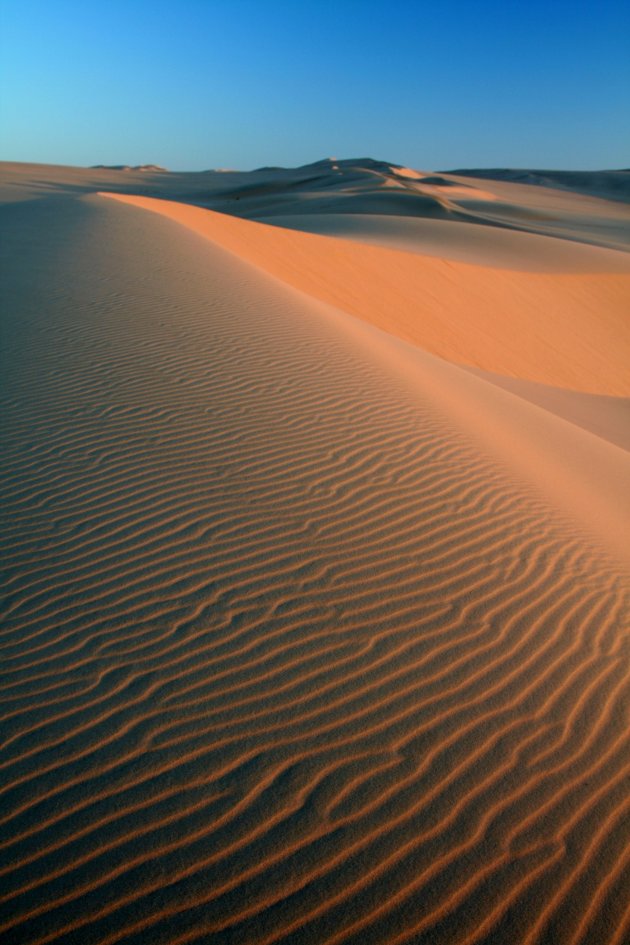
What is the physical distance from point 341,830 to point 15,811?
1.20 m

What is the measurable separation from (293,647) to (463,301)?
15037mm

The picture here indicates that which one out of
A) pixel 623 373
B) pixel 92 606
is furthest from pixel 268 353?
pixel 623 373

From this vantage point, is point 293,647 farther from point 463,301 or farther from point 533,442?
point 463,301

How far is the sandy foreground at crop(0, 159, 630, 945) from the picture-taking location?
2512 millimetres

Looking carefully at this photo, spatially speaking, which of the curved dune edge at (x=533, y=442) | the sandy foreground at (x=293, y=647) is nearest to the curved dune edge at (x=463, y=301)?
the curved dune edge at (x=533, y=442)

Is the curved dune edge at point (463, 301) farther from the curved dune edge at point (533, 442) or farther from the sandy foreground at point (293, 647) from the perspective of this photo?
the sandy foreground at point (293, 647)

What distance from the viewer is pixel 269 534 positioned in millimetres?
4359

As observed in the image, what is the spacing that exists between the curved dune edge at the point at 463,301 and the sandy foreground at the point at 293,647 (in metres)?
6.59

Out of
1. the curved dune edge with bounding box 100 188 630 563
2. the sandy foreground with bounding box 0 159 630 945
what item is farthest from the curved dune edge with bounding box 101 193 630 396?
the sandy foreground with bounding box 0 159 630 945

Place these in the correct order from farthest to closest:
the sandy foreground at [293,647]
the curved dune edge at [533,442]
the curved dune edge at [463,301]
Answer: the curved dune edge at [463,301] → the curved dune edge at [533,442] → the sandy foreground at [293,647]

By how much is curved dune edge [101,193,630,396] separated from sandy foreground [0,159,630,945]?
6.59m

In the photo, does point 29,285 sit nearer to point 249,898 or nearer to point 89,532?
point 89,532

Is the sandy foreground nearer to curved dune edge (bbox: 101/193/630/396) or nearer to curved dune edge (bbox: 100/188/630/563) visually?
curved dune edge (bbox: 100/188/630/563)

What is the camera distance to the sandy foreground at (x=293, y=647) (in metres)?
2.51
